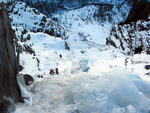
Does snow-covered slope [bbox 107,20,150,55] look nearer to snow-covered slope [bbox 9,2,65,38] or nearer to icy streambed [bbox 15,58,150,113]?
snow-covered slope [bbox 9,2,65,38]

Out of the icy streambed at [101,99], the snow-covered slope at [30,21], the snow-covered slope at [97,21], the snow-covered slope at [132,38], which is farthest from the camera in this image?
the snow-covered slope at [97,21]

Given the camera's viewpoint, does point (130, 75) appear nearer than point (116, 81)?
No

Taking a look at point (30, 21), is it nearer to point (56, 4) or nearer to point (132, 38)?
point (132, 38)

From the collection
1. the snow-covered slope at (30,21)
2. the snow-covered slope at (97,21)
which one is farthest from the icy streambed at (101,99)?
the snow-covered slope at (97,21)

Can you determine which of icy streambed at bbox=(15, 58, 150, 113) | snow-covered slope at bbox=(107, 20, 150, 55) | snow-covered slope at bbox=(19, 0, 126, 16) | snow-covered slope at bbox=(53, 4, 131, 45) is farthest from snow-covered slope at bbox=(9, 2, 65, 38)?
snow-covered slope at bbox=(19, 0, 126, 16)

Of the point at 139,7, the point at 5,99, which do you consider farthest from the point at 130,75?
the point at 139,7

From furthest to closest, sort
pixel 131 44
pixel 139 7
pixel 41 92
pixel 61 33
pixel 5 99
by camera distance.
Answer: pixel 139 7 → pixel 61 33 → pixel 131 44 → pixel 41 92 → pixel 5 99

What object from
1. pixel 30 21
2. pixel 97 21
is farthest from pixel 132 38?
pixel 97 21

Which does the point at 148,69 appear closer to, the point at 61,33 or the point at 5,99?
the point at 5,99

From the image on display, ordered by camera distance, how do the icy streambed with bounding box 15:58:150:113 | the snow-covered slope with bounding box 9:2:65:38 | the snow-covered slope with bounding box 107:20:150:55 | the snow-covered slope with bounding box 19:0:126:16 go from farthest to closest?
the snow-covered slope with bounding box 19:0:126:16
the snow-covered slope with bounding box 9:2:65:38
the snow-covered slope with bounding box 107:20:150:55
the icy streambed with bounding box 15:58:150:113

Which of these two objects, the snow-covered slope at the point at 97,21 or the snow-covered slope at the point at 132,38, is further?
the snow-covered slope at the point at 97,21

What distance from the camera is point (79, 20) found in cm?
7319

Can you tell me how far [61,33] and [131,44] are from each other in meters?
21.1

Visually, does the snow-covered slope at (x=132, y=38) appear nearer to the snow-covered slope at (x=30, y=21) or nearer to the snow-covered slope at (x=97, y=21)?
the snow-covered slope at (x=30, y=21)
